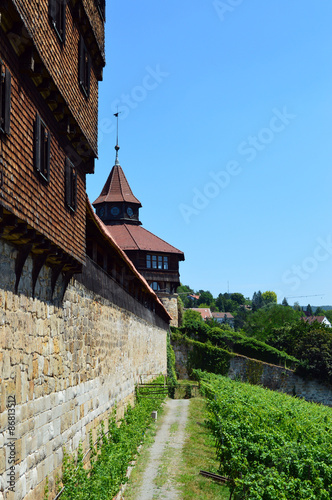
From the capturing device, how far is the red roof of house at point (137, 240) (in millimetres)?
47375

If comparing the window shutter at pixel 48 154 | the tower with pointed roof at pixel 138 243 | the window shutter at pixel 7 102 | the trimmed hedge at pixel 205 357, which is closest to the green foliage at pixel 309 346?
the trimmed hedge at pixel 205 357

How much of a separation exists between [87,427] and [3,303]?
537 cm

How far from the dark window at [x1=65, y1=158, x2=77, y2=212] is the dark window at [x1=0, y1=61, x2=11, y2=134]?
3056 millimetres

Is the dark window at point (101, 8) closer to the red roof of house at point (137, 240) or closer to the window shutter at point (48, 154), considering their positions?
the window shutter at point (48, 154)

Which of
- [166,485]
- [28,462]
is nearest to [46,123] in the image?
[28,462]

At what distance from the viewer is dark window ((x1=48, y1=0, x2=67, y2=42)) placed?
833cm

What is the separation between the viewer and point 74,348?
10109 mm

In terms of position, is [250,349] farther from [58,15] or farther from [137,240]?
[58,15]

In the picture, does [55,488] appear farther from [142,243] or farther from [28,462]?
[142,243]

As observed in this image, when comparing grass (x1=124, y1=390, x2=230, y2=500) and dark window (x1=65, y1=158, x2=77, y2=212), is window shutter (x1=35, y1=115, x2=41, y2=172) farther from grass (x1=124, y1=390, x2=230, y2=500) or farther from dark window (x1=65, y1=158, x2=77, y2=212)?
grass (x1=124, y1=390, x2=230, y2=500)

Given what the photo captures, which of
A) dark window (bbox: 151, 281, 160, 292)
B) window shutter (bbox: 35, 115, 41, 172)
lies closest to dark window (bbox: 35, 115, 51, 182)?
window shutter (bbox: 35, 115, 41, 172)

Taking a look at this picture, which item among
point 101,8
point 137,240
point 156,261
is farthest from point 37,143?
point 137,240

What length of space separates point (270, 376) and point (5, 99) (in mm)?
44113

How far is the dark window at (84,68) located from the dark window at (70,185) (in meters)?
1.77
